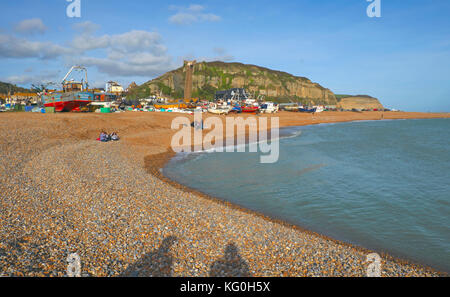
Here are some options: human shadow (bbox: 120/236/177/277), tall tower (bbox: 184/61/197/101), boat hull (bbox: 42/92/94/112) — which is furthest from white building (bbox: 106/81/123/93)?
human shadow (bbox: 120/236/177/277)

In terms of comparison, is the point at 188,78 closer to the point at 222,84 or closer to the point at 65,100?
the point at 222,84

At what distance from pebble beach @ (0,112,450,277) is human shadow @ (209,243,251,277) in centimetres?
3

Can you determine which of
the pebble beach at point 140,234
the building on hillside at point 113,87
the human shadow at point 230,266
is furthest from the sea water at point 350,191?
the building on hillside at point 113,87

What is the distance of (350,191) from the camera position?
719 inches

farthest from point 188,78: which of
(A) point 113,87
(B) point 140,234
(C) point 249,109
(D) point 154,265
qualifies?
(D) point 154,265

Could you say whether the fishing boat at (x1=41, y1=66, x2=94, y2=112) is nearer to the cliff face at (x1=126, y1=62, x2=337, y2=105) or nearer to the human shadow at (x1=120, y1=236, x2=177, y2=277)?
the human shadow at (x1=120, y1=236, x2=177, y2=277)

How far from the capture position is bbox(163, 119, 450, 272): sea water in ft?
39.0

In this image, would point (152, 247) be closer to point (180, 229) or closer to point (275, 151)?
point (180, 229)

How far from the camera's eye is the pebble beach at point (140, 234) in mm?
7753

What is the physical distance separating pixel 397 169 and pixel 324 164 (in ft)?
22.4

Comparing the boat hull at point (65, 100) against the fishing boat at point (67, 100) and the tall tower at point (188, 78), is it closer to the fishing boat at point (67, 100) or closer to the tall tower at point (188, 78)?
the fishing boat at point (67, 100)

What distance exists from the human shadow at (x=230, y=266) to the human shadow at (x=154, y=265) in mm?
1425

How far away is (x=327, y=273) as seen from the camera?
7953 millimetres
